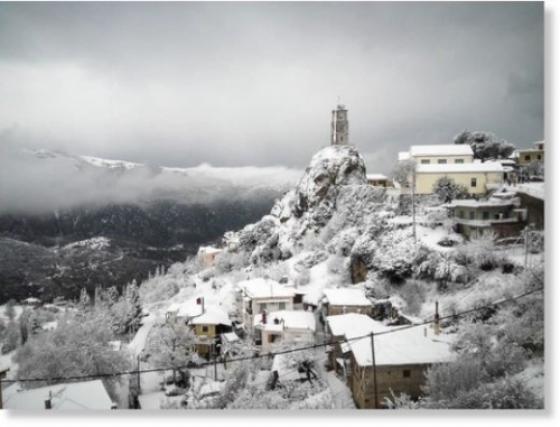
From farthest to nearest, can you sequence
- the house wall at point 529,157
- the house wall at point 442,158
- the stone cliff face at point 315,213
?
the stone cliff face at point 315,213 → the house wall at point 442,158 → the house wall at point 529,157

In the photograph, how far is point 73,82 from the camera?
214 inches

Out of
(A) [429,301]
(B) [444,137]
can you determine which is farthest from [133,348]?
(B) [444,137]

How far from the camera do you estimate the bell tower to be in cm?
542

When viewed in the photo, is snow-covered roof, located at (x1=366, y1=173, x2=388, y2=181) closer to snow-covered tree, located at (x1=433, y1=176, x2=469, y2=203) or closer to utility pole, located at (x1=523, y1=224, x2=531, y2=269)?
snow-covered tree, located at (x1=433, y1=176, x2=469, y2=203)

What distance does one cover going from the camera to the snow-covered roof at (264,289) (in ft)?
18.0

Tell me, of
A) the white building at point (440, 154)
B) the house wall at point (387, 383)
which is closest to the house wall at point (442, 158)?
the white building at point (440, 154)

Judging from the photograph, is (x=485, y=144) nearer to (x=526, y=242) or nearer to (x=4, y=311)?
(x=526, y=242)

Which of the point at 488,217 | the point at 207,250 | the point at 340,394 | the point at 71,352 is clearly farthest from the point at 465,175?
the point at 71,352

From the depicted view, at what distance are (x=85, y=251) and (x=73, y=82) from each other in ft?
7.37

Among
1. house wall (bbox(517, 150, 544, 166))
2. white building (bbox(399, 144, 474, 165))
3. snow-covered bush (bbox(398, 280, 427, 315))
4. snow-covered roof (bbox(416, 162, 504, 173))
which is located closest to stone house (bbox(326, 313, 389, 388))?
snow-covered bush (bbox(398, 280, 427, 315))

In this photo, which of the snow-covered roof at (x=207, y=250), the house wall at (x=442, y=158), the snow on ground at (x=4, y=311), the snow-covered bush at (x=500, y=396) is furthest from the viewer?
the snow-covered roof at (x=207, y=250)

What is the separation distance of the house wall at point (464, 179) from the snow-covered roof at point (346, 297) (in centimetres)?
153

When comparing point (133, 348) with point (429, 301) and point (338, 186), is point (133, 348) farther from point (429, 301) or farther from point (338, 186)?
point (429, 301)

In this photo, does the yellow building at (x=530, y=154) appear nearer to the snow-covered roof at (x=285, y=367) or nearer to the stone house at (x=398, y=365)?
the stone house at (x=398, y=365)
